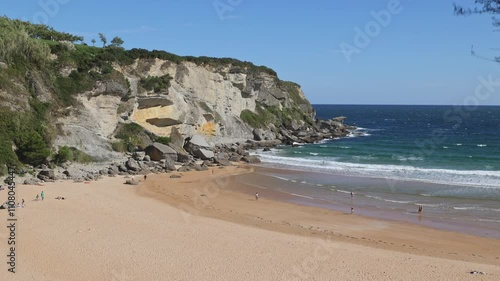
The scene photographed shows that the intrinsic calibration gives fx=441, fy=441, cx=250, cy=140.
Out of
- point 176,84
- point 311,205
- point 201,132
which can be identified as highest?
point 176,84

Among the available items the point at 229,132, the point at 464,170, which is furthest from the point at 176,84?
the point at 464,170

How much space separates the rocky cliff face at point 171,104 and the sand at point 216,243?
36.1 feet

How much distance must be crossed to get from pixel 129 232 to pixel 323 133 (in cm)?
5681

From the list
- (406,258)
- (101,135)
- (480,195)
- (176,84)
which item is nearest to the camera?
(406,258)

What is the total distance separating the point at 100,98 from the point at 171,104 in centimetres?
831

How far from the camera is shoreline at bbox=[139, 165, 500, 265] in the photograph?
19.2 meters

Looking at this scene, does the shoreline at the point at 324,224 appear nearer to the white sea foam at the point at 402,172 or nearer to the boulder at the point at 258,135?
the white sea foam at the point at 402,172

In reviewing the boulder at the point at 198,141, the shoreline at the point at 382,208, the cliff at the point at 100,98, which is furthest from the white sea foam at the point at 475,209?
the cliff at the point at 100,98

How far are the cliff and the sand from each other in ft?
27.1

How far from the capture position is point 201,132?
5175 centimetres

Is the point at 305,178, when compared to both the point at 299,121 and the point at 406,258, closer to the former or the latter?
the point at 406,258

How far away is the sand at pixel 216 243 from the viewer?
15.4 meters

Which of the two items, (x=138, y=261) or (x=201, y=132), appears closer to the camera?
(x=138, y=261)

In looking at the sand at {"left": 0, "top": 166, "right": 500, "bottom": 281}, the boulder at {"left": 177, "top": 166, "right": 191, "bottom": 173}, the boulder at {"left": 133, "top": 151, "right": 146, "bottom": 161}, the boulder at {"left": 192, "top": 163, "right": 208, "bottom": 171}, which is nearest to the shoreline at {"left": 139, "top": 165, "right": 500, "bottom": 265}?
the sand at {"left": 0, "top": 166, "right": 500, "bottom": 281}
